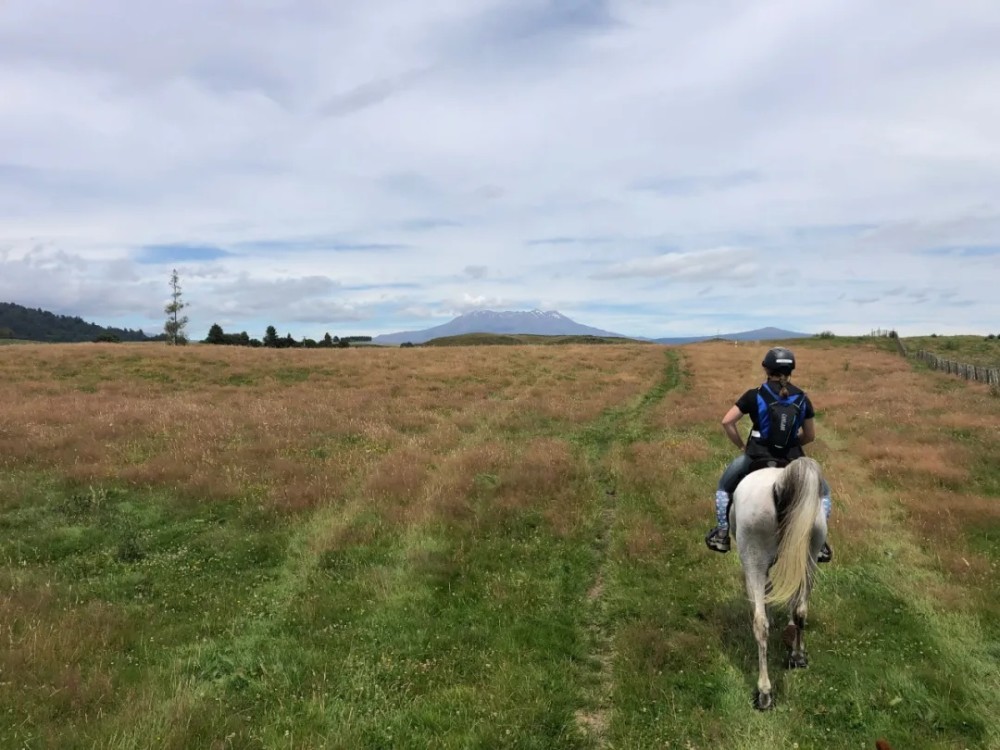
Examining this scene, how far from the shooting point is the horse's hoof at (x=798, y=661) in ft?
22.0

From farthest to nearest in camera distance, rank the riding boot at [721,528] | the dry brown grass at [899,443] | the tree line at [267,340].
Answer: the tree line at [267,340] → the dry brown grass at [899,443] → the riding boot at [721,528]

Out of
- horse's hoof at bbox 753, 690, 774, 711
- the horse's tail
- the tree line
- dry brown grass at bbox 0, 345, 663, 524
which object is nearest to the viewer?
horse's hoof at bbox 753, 690, 774, 711

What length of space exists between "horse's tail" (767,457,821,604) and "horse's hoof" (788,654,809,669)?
881mm

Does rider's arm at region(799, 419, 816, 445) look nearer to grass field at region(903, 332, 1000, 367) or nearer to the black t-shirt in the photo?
the black t-shirt

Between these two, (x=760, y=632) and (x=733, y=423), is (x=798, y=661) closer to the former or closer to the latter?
(x=760, y=632)

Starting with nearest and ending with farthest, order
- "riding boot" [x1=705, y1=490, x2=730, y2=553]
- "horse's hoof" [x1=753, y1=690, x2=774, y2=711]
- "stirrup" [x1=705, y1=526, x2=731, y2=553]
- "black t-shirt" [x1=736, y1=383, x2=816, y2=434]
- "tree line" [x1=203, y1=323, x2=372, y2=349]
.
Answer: "horse's hoof" [x1=753, y1=690, x2=774, y2=711] < "black t-shirt" [x1=736, y1=383, x2=816, y2=434] < "riding boot" [x1=705, y1=490, x2=730, y2=553] < "stirrup" [x1=705, y1=526, x2=731, y2=553] < "tree line" [x1=203, y1=323, x2=372, y2=349]

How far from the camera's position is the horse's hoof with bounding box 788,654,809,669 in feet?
22.0

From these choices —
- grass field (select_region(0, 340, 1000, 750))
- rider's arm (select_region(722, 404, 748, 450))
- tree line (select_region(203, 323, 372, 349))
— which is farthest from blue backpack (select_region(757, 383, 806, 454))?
tree line (select_region(203, 323, 372, 349))

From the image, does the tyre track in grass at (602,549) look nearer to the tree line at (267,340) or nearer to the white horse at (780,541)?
the white horse at (780,541)

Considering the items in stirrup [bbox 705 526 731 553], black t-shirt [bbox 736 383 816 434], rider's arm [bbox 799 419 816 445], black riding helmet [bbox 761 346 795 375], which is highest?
black riding helmet [bbox 761 346 795 375]

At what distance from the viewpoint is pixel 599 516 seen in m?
11.9

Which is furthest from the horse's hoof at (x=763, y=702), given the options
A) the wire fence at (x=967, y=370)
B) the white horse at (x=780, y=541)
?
the wire fence at (x=967, y=370)

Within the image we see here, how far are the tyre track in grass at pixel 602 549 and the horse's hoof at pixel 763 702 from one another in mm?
1523

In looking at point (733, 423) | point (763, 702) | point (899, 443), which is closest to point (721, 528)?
point (733, 423)
